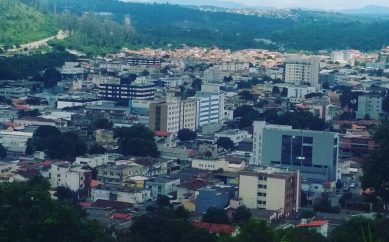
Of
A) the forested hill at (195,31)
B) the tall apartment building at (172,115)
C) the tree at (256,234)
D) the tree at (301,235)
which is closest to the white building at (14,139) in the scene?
the tall apartment building at (172,115)

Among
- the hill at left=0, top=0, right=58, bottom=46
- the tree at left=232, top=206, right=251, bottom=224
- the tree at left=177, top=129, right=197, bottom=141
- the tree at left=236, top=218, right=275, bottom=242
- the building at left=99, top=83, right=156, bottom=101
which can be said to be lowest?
the tree at left=177, top=129, right=197, bottom=141

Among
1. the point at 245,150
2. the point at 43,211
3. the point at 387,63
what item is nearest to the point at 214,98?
the point at 245,150

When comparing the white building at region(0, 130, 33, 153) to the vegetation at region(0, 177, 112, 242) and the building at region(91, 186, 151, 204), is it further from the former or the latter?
the vegetation at region(0, 177, 112, 242)

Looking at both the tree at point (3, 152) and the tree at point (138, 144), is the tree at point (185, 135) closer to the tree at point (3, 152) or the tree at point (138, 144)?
the tree at point (138, 144)

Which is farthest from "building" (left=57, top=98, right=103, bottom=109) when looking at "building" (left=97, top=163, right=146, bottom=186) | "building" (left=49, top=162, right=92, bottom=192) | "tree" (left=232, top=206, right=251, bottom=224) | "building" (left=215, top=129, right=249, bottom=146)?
"tree" (left=232, top=206, right=251, bottom=224)

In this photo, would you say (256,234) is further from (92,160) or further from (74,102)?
(74,102)

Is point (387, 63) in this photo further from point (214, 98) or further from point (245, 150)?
point (245, 150)

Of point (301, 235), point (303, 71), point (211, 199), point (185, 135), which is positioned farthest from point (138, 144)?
point (303, 71)
